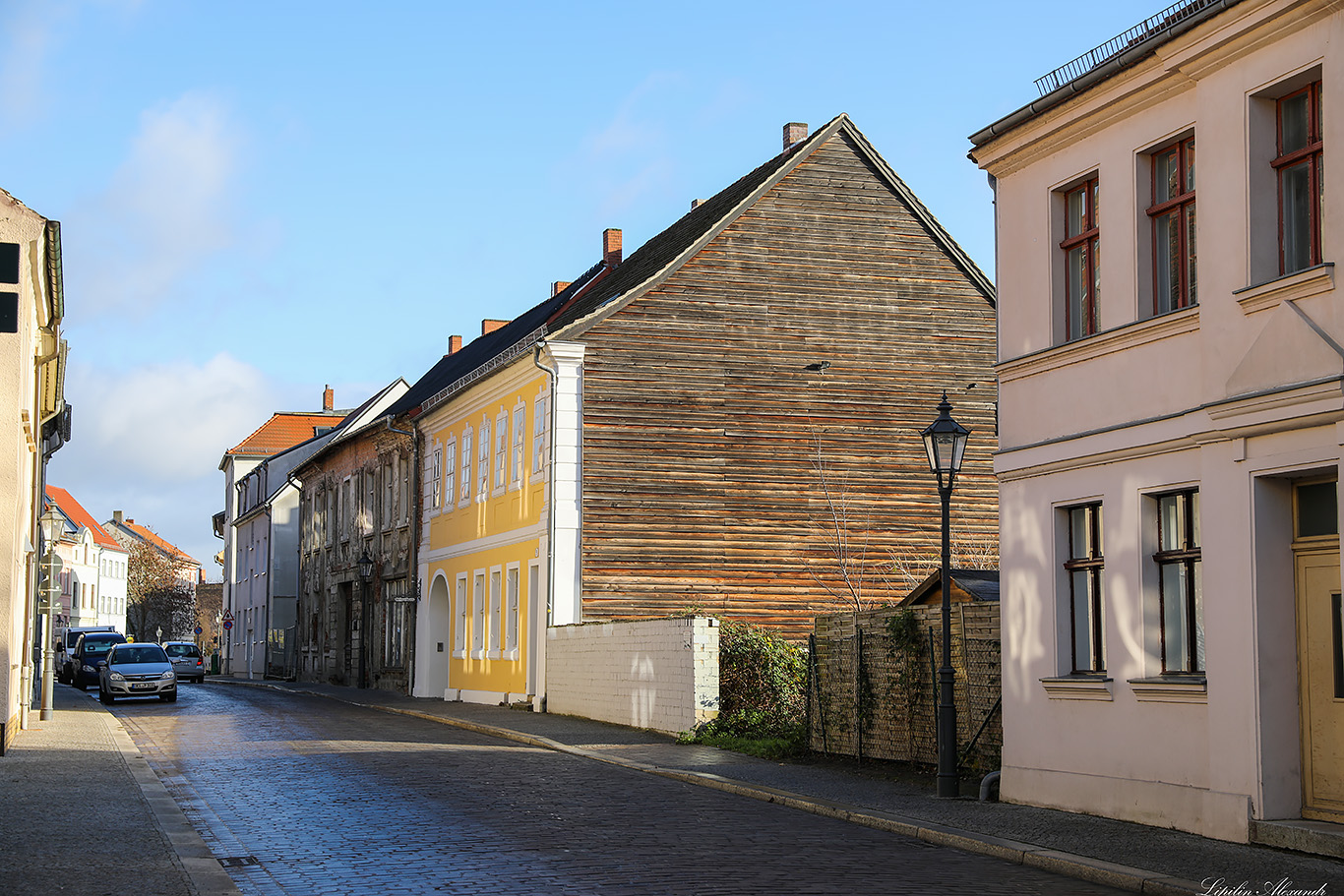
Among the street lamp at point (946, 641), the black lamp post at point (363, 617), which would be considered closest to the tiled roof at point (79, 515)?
the black lamp post at point (363, 617)

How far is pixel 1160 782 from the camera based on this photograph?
13.3m

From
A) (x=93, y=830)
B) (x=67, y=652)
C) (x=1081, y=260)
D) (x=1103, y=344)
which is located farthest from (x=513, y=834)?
(x=67, y=652)

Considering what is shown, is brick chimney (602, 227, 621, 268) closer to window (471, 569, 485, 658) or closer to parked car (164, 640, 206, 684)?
window (471, 569, 485, 658)

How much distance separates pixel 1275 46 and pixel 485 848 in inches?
339

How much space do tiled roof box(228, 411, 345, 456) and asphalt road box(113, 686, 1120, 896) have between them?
63.0 metres

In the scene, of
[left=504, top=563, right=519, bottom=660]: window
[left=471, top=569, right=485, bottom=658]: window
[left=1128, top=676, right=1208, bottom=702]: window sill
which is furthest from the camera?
[left=471, top=569, right=485, bottom=658]: window

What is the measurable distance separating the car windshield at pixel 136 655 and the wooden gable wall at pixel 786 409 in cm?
1463

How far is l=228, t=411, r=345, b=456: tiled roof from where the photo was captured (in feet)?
274

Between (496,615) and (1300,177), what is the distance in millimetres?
25712

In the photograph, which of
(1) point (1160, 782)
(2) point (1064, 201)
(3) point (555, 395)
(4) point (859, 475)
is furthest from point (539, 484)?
(1) point (1160, 782)

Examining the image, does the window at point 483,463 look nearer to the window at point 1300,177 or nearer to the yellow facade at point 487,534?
the yellow facade at point 487,534

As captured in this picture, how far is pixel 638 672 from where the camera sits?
85.2 ft

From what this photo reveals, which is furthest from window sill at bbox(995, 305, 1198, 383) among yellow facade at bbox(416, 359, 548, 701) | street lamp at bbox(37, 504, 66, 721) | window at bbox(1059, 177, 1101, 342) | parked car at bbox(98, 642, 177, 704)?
parked car at bbox(98, 642, 177, 704)

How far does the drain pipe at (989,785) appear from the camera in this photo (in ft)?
51.8
